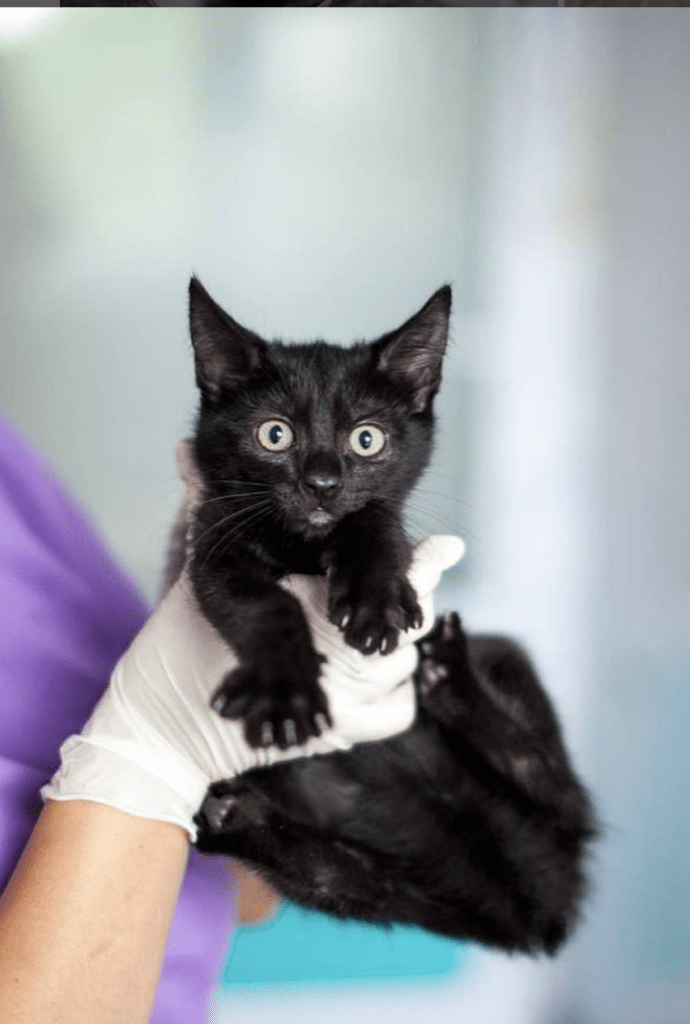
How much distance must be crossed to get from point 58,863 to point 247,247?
895 millimetres

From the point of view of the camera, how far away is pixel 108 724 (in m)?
1.05

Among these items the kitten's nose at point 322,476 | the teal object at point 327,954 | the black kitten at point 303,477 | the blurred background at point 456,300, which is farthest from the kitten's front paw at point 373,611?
the teal object at point 327,954

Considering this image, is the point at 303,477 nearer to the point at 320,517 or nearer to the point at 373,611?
the point at 320,517

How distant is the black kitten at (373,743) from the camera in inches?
39.2

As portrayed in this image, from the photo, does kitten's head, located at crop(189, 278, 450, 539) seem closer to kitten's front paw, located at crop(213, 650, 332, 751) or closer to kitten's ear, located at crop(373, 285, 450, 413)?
kitten's ear, located at crop(373, 285, 450, 413)

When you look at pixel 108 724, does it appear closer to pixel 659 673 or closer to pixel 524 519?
pixel 524 519

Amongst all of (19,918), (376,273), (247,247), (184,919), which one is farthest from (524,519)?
(19,918)

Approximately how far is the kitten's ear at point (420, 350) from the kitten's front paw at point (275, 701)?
1.46 ft

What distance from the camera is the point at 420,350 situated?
112cm

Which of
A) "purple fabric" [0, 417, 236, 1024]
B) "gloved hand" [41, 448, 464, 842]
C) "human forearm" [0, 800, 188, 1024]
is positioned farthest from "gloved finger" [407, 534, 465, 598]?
"purple fabric" [0, 417, 236, 1024]

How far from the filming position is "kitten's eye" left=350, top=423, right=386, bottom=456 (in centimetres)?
104

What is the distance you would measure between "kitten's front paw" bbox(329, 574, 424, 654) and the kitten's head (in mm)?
126

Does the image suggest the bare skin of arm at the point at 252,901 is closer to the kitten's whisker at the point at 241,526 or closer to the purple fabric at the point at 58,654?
the purple fabric at the point at 58,654

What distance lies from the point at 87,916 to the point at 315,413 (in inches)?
21.5
